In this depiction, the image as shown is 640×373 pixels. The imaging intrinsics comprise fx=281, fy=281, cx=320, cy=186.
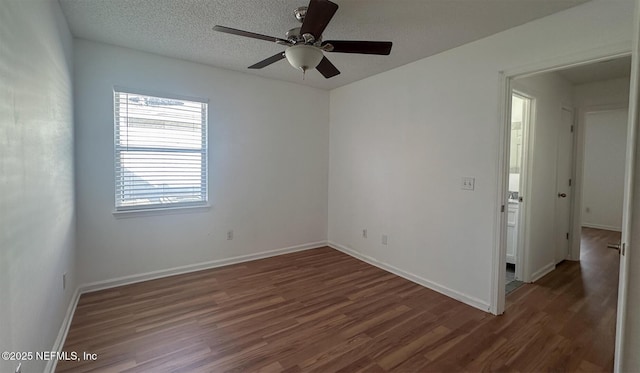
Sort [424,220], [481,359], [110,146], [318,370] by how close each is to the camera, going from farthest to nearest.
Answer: [424,220] → [110,146] → [481,359] → [318,370]

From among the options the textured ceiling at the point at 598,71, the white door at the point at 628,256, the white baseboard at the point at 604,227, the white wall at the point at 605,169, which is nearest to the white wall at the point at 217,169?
the textured ceiling at the point at 598,71

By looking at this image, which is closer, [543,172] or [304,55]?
[304,55]

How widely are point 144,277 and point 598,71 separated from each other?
598cm

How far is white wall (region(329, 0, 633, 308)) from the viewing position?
89.9 inches

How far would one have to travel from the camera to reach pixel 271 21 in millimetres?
2381

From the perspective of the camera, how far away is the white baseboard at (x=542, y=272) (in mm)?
3419

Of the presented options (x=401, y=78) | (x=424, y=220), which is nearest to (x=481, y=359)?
(x=424, y=220)

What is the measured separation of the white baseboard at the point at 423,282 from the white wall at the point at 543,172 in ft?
3.52

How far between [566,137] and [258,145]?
428 centimetres

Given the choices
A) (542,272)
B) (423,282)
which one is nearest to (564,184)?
(542,272)

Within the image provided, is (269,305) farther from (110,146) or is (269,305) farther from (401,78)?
(401,78)

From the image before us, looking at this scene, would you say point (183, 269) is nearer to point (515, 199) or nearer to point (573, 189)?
point (515, 199)

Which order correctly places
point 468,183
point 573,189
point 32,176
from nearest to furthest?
point 32,176 < point 468,183 < point 573,189

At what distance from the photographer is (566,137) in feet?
12.7
